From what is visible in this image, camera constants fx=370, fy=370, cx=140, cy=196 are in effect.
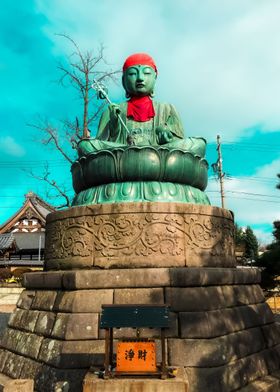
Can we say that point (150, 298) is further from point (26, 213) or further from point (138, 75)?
point (26, 213)

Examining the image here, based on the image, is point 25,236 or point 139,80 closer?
point 139,80

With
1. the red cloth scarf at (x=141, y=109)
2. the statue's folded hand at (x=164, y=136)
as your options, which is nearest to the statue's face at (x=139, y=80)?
the red cloth scarf at (x=141, y=109)

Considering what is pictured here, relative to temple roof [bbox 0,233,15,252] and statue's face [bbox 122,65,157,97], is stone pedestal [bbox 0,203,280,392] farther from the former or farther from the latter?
temple roof [bbox 0,233,15,252]

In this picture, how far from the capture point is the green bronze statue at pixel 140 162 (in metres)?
5.04

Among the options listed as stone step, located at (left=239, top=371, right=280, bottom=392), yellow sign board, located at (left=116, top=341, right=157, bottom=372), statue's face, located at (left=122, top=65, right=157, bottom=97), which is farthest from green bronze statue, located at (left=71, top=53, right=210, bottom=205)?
stone step, located at (left=239, top=371, right=280, bottom=392)

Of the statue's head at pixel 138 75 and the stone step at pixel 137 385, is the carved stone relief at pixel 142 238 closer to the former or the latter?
the stone step at pixel 137 385

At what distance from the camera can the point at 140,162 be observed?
16.5ft

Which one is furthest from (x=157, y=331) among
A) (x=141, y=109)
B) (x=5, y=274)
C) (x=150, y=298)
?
(x=5, y=274)

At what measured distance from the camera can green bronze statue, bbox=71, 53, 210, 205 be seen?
5035 mm

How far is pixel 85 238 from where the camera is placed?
185 inches

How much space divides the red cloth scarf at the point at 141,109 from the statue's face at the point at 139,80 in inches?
6.5

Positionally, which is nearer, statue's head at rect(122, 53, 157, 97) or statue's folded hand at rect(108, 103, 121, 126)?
statue's folded hand at rect(108, 103, 121, 126)

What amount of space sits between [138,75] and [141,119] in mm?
855

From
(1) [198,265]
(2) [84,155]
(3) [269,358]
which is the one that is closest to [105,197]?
(2) [84,155]
